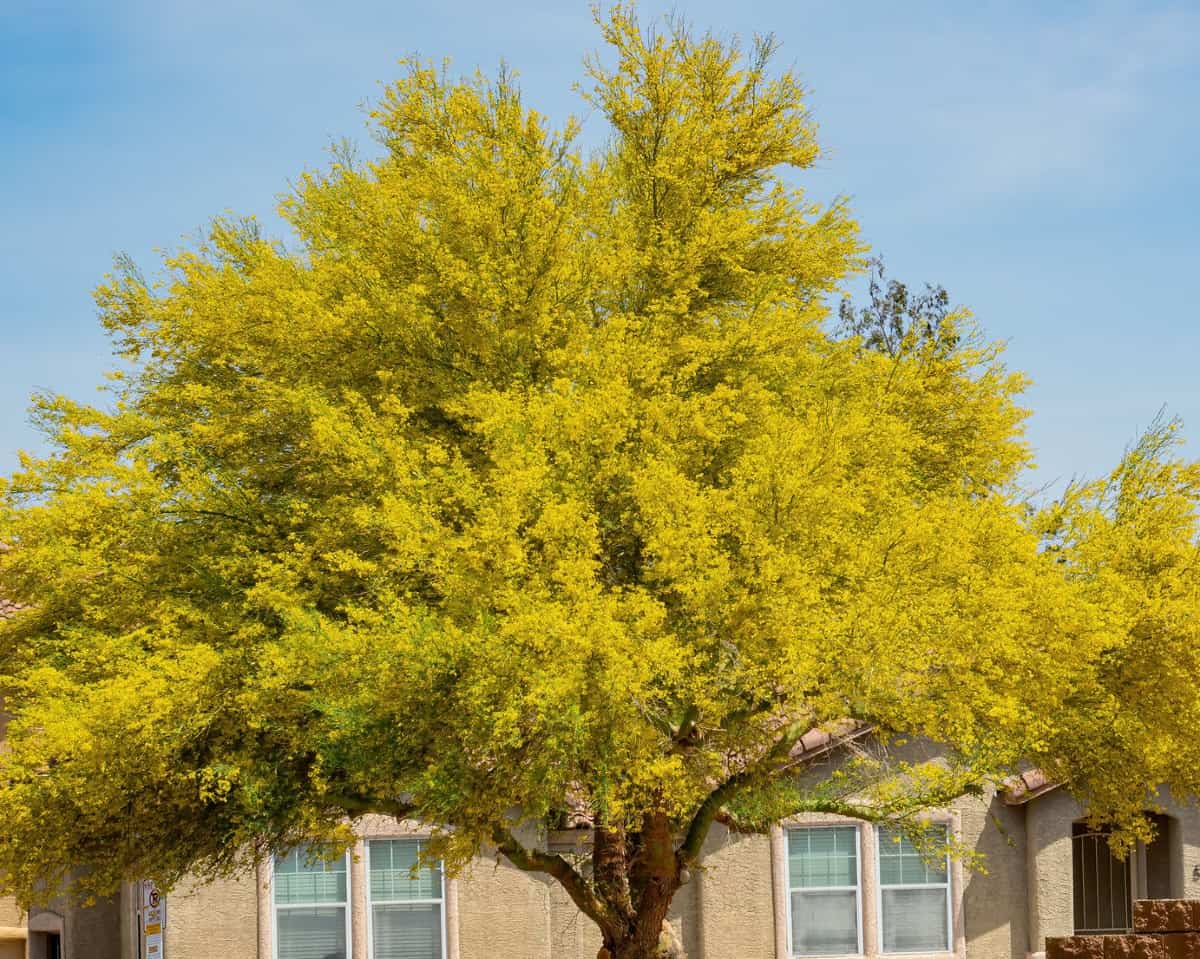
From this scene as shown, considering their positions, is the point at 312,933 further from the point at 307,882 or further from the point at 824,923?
the point at 824,923

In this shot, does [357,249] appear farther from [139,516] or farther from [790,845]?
[790,845]

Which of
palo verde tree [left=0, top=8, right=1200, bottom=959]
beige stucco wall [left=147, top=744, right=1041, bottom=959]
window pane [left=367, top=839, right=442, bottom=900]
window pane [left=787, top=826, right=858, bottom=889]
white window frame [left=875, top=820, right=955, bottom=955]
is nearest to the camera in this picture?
palo verde tree [left=0, top=8, right=1200, bottom=959]

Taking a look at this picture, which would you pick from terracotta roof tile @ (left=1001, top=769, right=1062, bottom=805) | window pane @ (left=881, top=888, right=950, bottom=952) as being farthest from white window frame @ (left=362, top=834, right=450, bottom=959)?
terracotta roof tile @ (left=1001, top=769, right=1062, bottom=805)

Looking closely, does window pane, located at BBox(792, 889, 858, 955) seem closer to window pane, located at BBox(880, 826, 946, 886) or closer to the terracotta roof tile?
window pane, located at BBox(880, 826, 946, 886)

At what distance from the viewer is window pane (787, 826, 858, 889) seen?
82.6ft

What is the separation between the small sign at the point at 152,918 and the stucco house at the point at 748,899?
3428 mm

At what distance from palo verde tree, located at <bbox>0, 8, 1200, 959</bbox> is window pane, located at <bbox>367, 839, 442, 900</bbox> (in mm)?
4314

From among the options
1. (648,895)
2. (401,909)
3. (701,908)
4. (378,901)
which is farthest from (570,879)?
(378,901)

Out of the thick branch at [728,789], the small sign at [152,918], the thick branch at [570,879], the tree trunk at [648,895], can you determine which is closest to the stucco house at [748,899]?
the small sign at [152,918]

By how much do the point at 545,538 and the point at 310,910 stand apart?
12.1 meters

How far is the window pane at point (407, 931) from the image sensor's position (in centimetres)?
2458

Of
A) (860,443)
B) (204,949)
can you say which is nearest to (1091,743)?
(860,443)

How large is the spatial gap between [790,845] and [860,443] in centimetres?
1000

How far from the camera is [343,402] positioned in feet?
58.0
